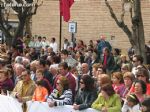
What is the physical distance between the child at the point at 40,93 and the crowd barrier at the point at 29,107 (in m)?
0.16

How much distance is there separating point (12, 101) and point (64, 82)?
4.35 feet

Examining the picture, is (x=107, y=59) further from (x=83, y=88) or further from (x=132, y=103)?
(x=132, y=103)

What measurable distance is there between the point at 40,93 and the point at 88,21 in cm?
2357

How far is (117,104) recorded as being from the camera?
9.79 m

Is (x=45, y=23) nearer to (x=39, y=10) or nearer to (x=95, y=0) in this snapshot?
(x=39, y=10)

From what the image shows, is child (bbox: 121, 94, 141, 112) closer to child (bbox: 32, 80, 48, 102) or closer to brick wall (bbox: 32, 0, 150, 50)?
child (bbox: 32, 80, 48, 102)

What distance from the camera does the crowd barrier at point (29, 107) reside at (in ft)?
35.1

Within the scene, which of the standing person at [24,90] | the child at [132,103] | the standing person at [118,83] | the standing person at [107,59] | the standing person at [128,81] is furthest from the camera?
the standing person at [107,59]

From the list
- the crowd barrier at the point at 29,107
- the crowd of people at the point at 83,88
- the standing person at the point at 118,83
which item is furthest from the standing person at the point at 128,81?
the crowd barrier at the point at 29,107

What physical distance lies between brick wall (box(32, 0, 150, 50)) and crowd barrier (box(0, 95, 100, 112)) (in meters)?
21.6

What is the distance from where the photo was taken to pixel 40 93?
11.4 metres

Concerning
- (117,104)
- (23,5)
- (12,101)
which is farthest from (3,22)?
(117,104)

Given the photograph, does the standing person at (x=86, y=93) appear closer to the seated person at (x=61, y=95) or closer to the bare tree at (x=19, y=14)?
the seated person at (x=61, y=95)

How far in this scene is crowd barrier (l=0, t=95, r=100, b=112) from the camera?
10.7m
